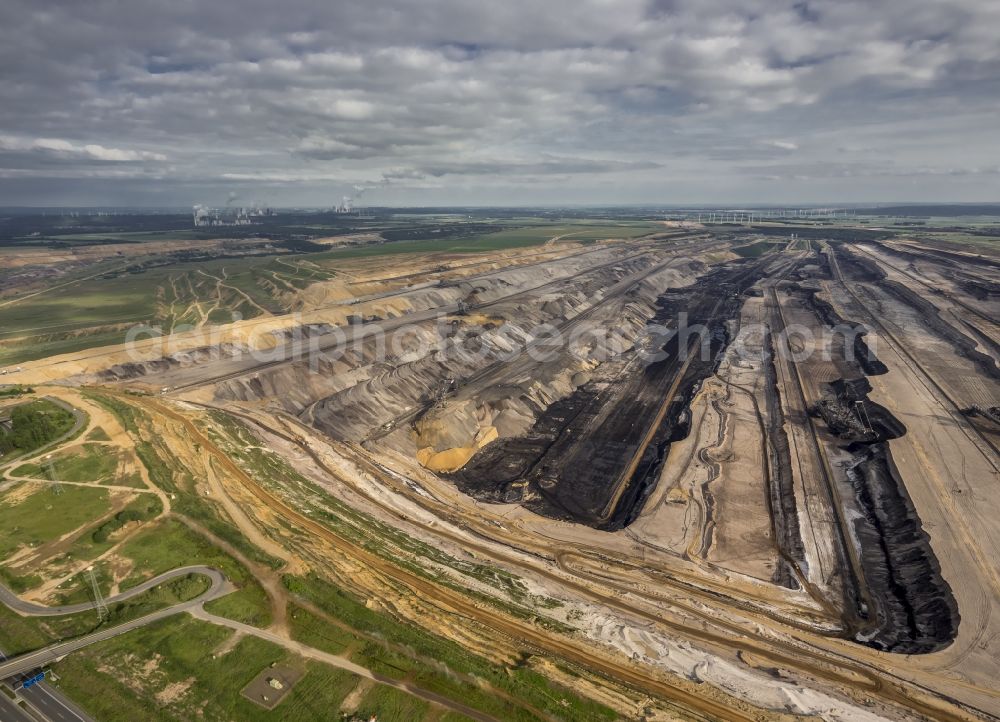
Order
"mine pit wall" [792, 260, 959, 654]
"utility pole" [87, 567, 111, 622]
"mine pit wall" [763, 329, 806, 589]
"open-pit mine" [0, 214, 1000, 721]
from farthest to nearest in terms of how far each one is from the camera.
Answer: "mine pit wall" [763, 329, 806, 589]
"mine pit wall" [792, 260, 959, 654]
"utility pole" [87, 567, 111, 622]
"open-pit mine" [0, 214, 1000, 721]

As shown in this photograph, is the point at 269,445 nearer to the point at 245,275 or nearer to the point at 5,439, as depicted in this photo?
the point at 5,439

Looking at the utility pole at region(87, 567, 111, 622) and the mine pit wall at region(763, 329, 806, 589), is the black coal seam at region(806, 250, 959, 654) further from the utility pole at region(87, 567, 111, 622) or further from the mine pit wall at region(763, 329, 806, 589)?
the utility pole at region(87, 567, 111, 622)

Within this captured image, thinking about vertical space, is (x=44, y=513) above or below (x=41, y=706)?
above

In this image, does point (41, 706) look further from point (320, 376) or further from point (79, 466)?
point (320, 376)

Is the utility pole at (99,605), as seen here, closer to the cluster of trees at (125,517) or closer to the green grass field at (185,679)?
the green grass field at (185,679)

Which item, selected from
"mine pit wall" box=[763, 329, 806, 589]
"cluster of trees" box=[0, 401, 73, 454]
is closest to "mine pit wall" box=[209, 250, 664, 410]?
"cluster of trees" box=[0, 401, 73, 454]

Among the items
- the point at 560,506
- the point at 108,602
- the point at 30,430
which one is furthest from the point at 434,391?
the point at 108,602

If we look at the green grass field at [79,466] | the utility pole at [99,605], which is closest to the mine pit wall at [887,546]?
the utility pole at [99,605]
